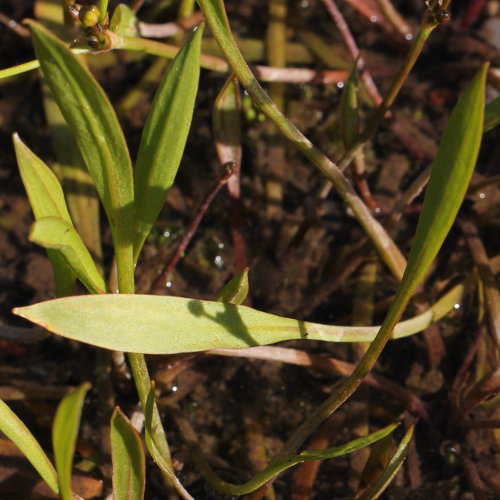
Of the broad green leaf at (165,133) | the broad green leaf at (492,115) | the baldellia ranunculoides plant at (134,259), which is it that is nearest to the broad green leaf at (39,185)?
the baldellia ranunculoides plant at (134,259)

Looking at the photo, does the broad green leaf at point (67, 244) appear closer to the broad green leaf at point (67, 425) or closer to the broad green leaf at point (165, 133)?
the broad green leaf at point (165, 133)

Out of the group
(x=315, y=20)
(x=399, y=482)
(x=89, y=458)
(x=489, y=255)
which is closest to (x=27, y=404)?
(x=89, y=458)

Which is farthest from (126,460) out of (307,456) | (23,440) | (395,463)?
(395,463)

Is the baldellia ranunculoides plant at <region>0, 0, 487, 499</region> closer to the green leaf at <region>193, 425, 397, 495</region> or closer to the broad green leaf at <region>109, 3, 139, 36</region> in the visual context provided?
the green leaf at <region>193, 425, 397, 495</region>

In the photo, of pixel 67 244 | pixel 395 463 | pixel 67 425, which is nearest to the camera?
pixel 67 425

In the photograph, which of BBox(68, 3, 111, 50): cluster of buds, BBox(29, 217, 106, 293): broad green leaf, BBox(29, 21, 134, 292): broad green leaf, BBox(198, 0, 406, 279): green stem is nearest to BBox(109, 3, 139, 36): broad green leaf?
BBox(68, 3, 111, 50): cluster of buds

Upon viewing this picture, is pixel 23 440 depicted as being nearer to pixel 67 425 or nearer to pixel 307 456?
pixel 67 425
